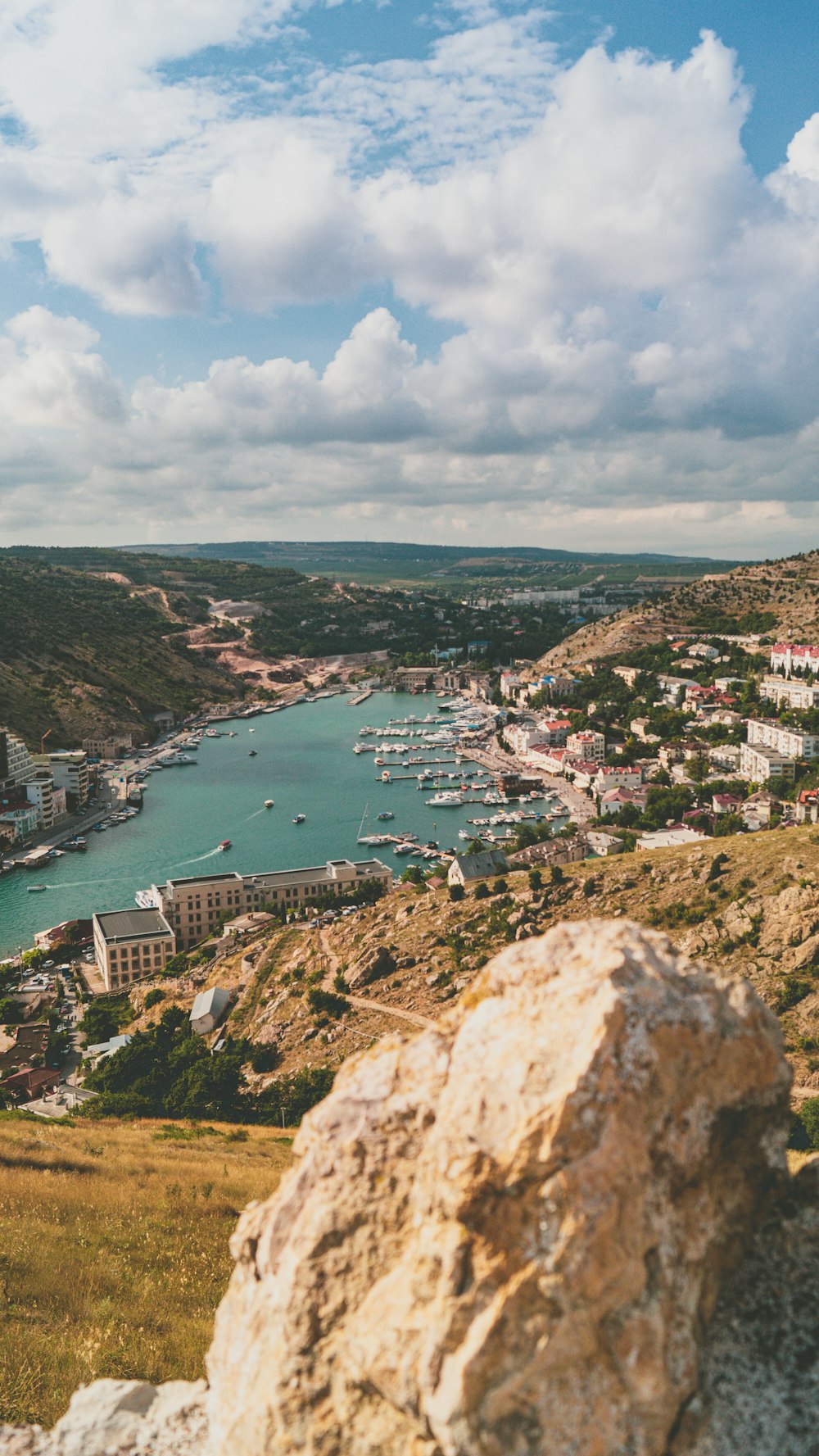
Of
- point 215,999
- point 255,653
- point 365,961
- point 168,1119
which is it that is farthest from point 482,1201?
point 255,653

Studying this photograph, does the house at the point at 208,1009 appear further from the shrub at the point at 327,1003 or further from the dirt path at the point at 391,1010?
the dirt path at the point at 391,1010

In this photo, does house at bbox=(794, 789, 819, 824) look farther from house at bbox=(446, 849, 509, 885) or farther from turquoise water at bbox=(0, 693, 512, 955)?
turquoise water at bbox=(0, 693, 512, 955)

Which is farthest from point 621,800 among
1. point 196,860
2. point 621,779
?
point 196,860

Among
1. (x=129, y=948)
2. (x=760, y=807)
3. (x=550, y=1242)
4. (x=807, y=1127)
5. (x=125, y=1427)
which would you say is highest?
(x=550, y=1242)

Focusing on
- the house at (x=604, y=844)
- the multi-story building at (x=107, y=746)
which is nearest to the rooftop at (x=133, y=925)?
A: the house at (x=604, y=844)

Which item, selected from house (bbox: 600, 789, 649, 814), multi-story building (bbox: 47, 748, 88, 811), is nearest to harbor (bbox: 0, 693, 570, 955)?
multi-story building (bbox: 47, 748, 88, 811)

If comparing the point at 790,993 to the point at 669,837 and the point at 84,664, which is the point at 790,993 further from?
the point at 84,664

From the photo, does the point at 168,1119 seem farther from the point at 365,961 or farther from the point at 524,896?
the point at 524,896
